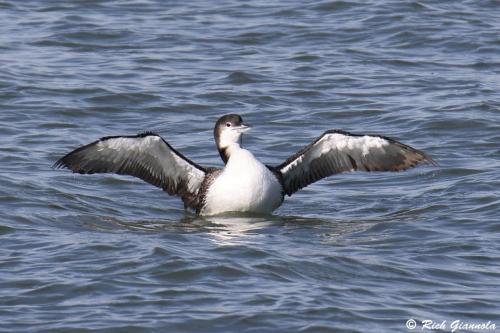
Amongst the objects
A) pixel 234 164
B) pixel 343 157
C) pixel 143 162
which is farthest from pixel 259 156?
pixel 234 164

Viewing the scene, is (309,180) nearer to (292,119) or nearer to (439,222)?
(439,222)

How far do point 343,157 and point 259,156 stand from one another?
7.60 feet

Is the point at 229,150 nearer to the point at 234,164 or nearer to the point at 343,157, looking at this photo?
the point at 234,164

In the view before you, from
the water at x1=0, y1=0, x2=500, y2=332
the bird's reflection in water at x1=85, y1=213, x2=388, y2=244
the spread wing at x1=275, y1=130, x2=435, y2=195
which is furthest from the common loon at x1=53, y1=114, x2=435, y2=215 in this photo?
the water at x1=0, y1=0, x2=500, y2=332

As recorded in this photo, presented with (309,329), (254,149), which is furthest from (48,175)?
(309,329)

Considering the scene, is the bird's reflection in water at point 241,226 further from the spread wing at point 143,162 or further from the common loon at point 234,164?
the spread wing at point 143,162

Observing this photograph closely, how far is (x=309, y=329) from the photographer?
880 centimetres

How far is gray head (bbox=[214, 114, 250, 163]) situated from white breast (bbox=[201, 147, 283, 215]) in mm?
157

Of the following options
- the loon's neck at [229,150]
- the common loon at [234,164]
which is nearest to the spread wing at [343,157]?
the common loon at [234,164]

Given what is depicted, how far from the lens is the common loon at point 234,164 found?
40.0ft

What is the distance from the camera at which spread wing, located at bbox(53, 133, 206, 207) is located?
12250 mm

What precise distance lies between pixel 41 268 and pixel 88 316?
131 cm

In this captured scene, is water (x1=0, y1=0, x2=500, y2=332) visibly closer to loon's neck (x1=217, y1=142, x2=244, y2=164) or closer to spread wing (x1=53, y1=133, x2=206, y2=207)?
spread wing (x1=53, y1=133, x2=206, y2=207)

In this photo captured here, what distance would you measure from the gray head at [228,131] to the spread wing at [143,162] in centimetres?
31
